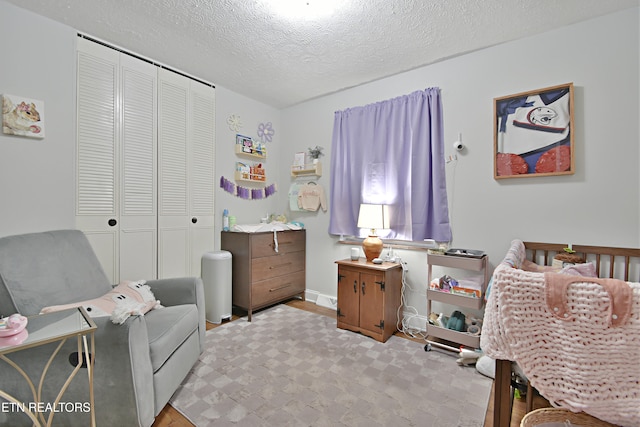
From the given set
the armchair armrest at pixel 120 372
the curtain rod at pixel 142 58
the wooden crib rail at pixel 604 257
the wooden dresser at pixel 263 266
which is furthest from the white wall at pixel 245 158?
the wooden crib rail at pixel 604 257

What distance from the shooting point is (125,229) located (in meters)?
2.44

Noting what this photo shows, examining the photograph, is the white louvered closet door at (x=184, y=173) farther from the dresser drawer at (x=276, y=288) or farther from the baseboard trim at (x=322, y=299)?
the baseboard trim at (x=322, y=299)

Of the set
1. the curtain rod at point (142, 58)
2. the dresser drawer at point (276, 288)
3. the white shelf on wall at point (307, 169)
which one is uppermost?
the curtain rod at point (142, 58)

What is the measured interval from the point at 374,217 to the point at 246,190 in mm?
1613

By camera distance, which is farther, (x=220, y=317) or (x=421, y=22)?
(x=220, y=317)

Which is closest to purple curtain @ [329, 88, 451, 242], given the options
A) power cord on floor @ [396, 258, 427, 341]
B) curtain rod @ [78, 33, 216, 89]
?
power cord on floor @ [396, 258, 427, 341]

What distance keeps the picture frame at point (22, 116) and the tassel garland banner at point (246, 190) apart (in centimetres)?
150

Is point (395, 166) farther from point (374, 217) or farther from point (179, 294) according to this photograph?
point (179, 294)

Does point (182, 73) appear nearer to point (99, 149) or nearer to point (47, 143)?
point (99, 149)

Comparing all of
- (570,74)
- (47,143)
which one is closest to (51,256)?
(47,143)

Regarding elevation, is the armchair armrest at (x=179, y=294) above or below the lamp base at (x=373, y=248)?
below

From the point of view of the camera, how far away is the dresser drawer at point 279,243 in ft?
9.66

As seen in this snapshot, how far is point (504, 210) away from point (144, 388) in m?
2.66

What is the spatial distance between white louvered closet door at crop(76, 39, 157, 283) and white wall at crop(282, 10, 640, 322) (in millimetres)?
2338
